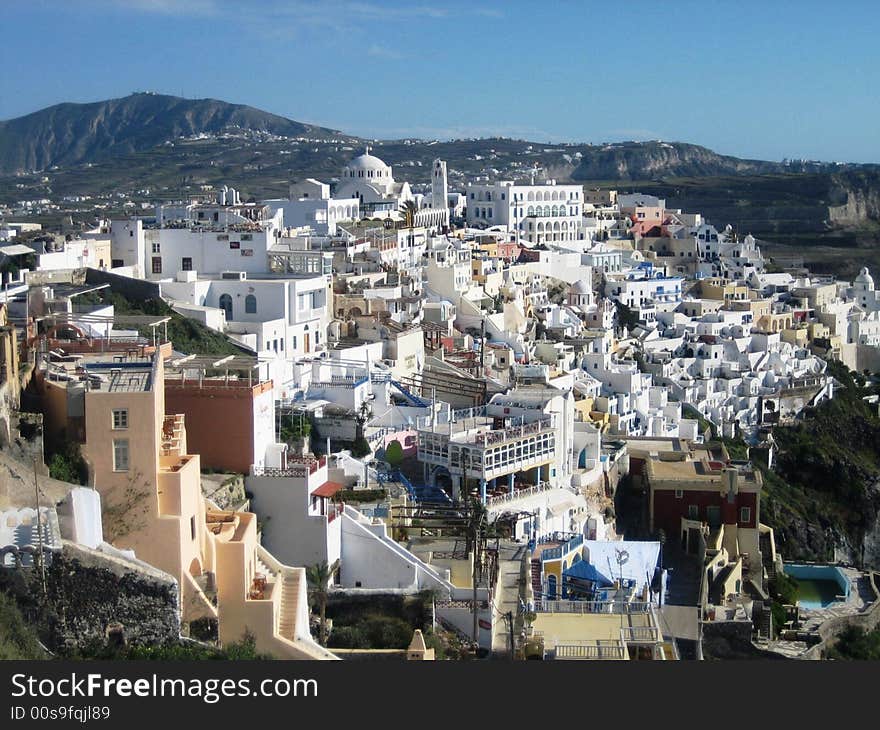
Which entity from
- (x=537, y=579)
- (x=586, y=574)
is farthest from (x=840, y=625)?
(x=537, y=579)

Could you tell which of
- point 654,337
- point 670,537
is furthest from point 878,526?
point 670,537

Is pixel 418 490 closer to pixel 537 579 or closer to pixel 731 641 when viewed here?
pixel 537 579

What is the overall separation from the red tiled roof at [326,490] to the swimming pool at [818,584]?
6991 mm

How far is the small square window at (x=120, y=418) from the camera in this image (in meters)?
8.80

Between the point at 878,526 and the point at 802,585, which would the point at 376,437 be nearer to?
the point at 802,585

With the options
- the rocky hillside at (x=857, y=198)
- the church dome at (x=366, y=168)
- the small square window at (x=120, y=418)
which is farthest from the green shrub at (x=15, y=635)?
the rocky hillside at (x=857, y=198)

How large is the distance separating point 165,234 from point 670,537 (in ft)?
28.6

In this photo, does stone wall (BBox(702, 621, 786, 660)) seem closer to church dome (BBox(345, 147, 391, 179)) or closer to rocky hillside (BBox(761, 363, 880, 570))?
rocky hillside (BBox(761, 363, 880, 570))

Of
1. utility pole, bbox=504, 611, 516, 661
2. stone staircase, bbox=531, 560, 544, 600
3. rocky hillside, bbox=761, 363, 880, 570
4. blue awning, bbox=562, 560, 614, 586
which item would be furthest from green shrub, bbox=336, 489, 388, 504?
rocky hillside, bbox=761, 363, 880, 570

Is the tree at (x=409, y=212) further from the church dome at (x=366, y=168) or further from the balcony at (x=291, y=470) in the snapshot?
the balcony at (x=291, y=470)

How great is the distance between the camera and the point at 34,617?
7418 millimetres

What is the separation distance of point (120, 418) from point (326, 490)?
2.73 meters

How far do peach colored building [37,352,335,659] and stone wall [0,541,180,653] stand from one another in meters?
0.44

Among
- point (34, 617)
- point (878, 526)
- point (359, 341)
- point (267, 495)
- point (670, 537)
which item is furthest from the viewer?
point (878, 526)
